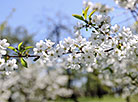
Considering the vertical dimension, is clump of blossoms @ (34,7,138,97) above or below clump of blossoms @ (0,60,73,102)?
above

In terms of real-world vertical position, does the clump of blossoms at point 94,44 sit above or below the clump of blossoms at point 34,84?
above

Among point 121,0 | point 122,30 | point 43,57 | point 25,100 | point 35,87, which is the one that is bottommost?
point 25,100

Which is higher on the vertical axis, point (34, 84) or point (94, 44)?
point (94, 44)

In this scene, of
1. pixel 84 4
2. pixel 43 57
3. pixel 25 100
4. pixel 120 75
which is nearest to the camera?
pixel 43 57

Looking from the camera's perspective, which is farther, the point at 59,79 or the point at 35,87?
the point at 59,79

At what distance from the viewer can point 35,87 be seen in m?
9.87

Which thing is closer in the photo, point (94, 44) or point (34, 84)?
point (94, 44)

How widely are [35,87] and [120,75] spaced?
24.1 feet

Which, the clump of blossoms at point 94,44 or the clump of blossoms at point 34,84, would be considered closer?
the clump of blossoms at point 94,44

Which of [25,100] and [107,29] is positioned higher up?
[107,29]

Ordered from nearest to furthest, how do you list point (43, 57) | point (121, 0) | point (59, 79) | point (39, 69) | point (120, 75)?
1. point (43, 57)
2. point (120, 75)
3. point (121, 0)
4. point (39, 69)
5. point (59, 79)

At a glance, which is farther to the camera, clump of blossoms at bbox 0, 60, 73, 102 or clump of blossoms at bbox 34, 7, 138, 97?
clump of blossoms at bbox 0, 60, 73, 102

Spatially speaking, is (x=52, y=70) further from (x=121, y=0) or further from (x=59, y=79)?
(x=121, y=0)

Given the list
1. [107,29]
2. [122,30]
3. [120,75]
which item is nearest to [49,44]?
[107,29]
